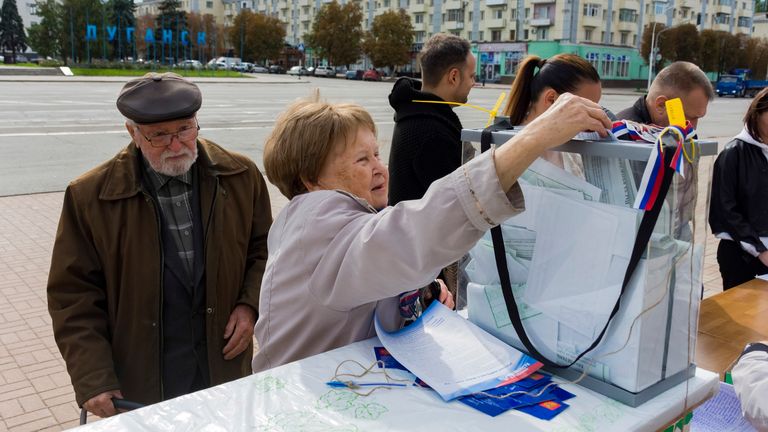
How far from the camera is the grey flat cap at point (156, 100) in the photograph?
2396mm

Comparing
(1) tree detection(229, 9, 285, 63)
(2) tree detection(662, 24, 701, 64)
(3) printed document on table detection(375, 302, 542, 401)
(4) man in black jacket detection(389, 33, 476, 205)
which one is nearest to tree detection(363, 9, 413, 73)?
(1) tree detection(229, 9, 285, 63)

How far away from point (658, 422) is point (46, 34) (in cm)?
8446

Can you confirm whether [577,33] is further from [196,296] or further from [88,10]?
[196,296]

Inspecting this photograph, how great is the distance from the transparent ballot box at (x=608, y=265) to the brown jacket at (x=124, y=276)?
1.49 m

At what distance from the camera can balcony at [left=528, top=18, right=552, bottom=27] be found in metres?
63.5

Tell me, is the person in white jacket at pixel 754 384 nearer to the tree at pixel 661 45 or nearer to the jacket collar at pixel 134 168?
the jacket collar at pixel 134 168

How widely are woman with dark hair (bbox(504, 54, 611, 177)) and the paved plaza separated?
120cm

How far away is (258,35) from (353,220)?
269 ft

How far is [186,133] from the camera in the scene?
251 cm

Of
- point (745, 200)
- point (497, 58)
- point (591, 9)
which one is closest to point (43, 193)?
point (745, 200)

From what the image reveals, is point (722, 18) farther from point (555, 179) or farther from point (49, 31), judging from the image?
point (555, 179)

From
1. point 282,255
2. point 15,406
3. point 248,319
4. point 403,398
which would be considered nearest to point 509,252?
point 403,398

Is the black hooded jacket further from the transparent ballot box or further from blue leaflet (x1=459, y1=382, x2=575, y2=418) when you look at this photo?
blue leaflet (x1=459, y1=382, x2=575, y2=418)

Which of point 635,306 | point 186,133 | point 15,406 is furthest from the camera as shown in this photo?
point 15,406
